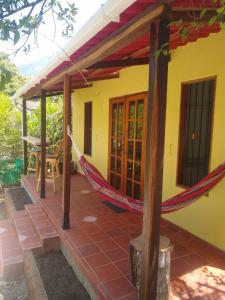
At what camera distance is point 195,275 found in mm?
2674

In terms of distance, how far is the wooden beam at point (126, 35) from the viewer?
5.56ft

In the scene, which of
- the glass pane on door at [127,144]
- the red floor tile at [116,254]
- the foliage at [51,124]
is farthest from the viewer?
the foliage at [51,124]

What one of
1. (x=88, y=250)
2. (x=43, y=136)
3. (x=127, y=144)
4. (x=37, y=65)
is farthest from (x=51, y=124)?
(x=88, y=250)

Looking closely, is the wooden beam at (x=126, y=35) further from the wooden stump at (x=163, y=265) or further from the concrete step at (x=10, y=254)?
the concrete step at (x=10, y=254)

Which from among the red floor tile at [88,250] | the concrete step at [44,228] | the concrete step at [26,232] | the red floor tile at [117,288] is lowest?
the concrete step at [26,232]

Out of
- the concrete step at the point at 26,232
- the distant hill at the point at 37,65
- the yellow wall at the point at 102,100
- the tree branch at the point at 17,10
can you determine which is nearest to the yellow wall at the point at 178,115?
the yellow wall at the point at 102,100

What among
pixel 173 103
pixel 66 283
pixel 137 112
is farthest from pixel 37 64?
pixel 66 283

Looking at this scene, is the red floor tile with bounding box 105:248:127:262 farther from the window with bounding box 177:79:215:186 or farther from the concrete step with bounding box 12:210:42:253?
the window with bounding box 177:79:215:186

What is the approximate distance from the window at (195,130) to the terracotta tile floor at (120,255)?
0.80 m

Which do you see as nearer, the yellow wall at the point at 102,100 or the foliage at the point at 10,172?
the yellow wall at the point at 102,100

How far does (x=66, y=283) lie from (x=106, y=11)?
258 cm

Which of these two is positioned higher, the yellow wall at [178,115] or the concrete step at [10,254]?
the yellow wall at [178,115]

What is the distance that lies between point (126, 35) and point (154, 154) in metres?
0.90

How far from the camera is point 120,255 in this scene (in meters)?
3.02
